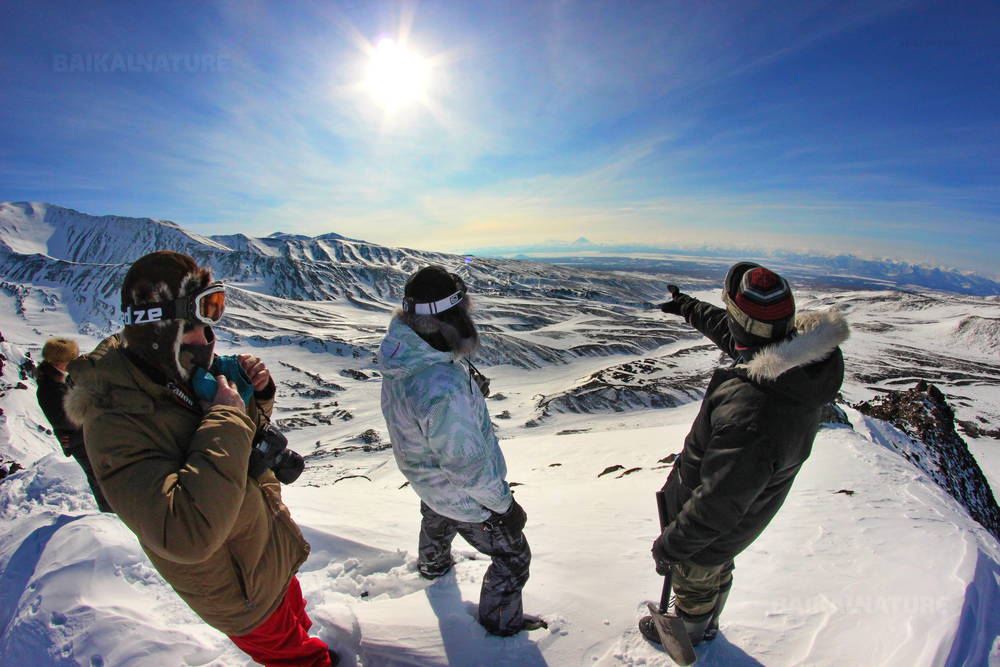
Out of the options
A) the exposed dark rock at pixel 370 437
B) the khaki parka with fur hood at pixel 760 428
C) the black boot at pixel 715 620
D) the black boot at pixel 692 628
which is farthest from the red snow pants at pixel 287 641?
the exposed dark rock at pixel 370 437

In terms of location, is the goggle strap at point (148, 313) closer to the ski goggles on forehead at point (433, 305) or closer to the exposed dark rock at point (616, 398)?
the ski goggles on forehead at point (433, 305)

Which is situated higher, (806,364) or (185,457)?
Answer: (806,364)

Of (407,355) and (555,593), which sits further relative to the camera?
(555,593)

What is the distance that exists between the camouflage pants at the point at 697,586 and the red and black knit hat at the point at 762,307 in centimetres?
177

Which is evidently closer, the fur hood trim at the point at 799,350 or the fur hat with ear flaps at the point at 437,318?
the fur hood trim at the point at 799,350

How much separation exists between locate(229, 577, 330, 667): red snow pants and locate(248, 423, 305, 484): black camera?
933mm

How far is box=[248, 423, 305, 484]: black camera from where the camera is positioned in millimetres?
2412

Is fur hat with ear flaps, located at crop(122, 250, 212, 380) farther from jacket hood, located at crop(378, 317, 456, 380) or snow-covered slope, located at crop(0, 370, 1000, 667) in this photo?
snow-covered slope, located at crop(0, 370, 1000, 667)

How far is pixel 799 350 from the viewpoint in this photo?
260 cm

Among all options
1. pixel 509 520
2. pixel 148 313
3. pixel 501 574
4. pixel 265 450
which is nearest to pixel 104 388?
pixel 148 313

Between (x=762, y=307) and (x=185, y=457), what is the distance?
3548 millimetres

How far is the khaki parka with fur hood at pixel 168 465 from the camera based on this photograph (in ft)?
5.88

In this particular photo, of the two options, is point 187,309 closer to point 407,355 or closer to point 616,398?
point 407,355

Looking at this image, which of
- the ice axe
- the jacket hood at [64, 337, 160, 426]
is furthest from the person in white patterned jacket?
the jacket hood at [64, 337, 160, 426]
